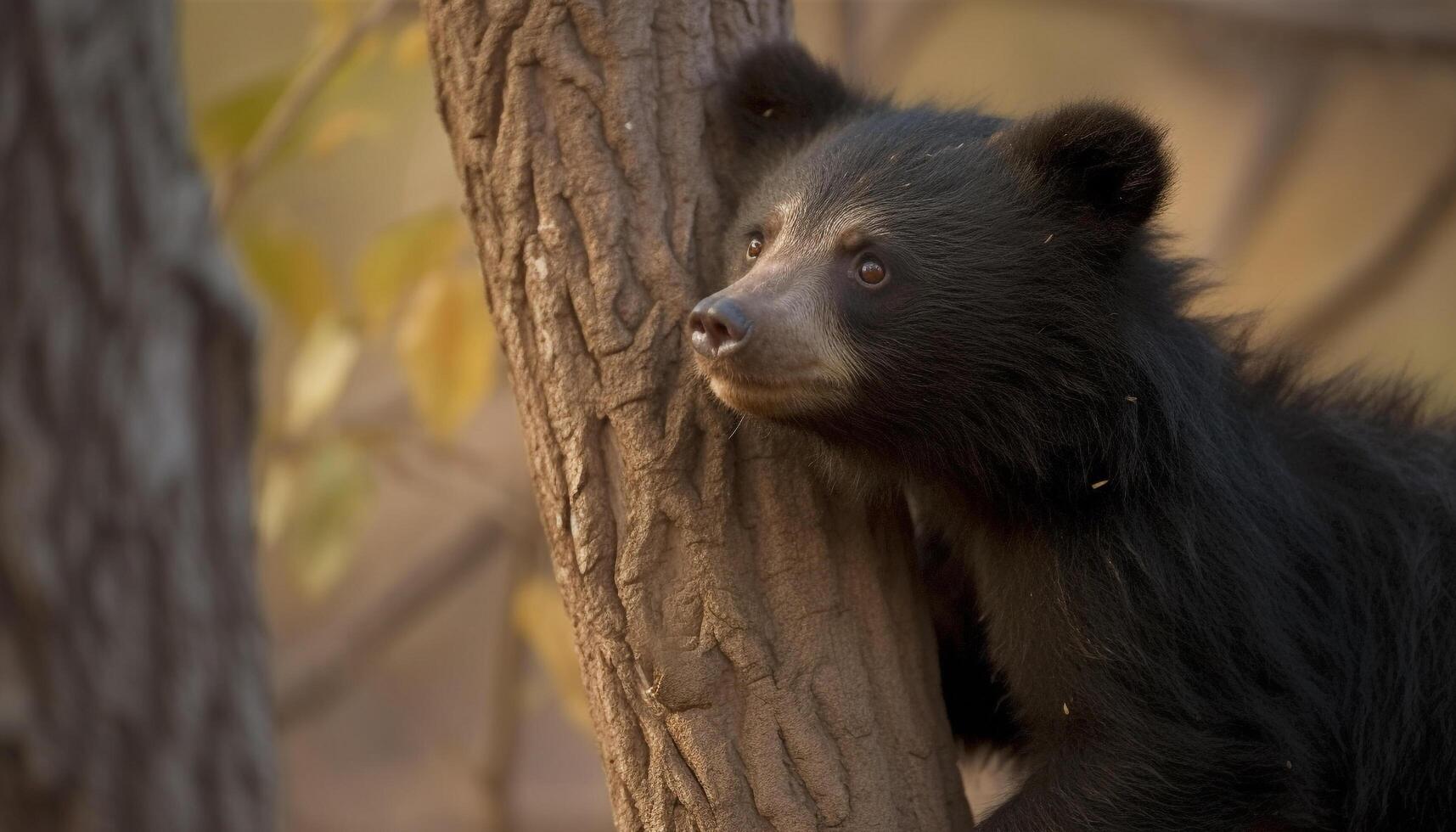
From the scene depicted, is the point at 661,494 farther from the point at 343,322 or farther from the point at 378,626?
the point at 378,626

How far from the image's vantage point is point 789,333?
2.69 meters

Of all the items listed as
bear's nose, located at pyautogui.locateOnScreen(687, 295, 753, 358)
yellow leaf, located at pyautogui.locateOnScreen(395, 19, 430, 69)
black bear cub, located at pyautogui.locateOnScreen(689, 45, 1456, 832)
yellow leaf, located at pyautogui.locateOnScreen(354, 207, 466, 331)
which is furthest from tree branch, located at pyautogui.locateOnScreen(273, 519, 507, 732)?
bear's nose, located at pyautogui.locateOnScreen(687, 295, 753, 358)

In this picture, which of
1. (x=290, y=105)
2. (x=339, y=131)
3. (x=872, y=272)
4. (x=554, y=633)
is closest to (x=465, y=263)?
(x=339, y=131)

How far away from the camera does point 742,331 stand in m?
2.58

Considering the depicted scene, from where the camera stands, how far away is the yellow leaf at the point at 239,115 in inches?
182

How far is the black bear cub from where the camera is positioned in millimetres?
2717

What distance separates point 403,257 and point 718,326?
90.7 inches

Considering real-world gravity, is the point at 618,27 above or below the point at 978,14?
below

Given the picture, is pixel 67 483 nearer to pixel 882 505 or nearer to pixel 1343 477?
pixel 882 505

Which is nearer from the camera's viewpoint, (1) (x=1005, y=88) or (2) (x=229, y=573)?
(2) (x=229, y=573)

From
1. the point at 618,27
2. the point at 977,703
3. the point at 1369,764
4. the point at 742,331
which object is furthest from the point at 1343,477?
the point at 618,27

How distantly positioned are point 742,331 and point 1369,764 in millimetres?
1744

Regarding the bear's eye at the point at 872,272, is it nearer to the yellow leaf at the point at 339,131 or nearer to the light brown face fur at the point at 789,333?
the light brown face fur at the point at 789,333

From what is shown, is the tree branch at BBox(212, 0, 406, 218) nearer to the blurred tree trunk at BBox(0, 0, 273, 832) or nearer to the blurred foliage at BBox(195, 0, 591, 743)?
the blurred foliage at BBox(195, 0, 591, 743)
